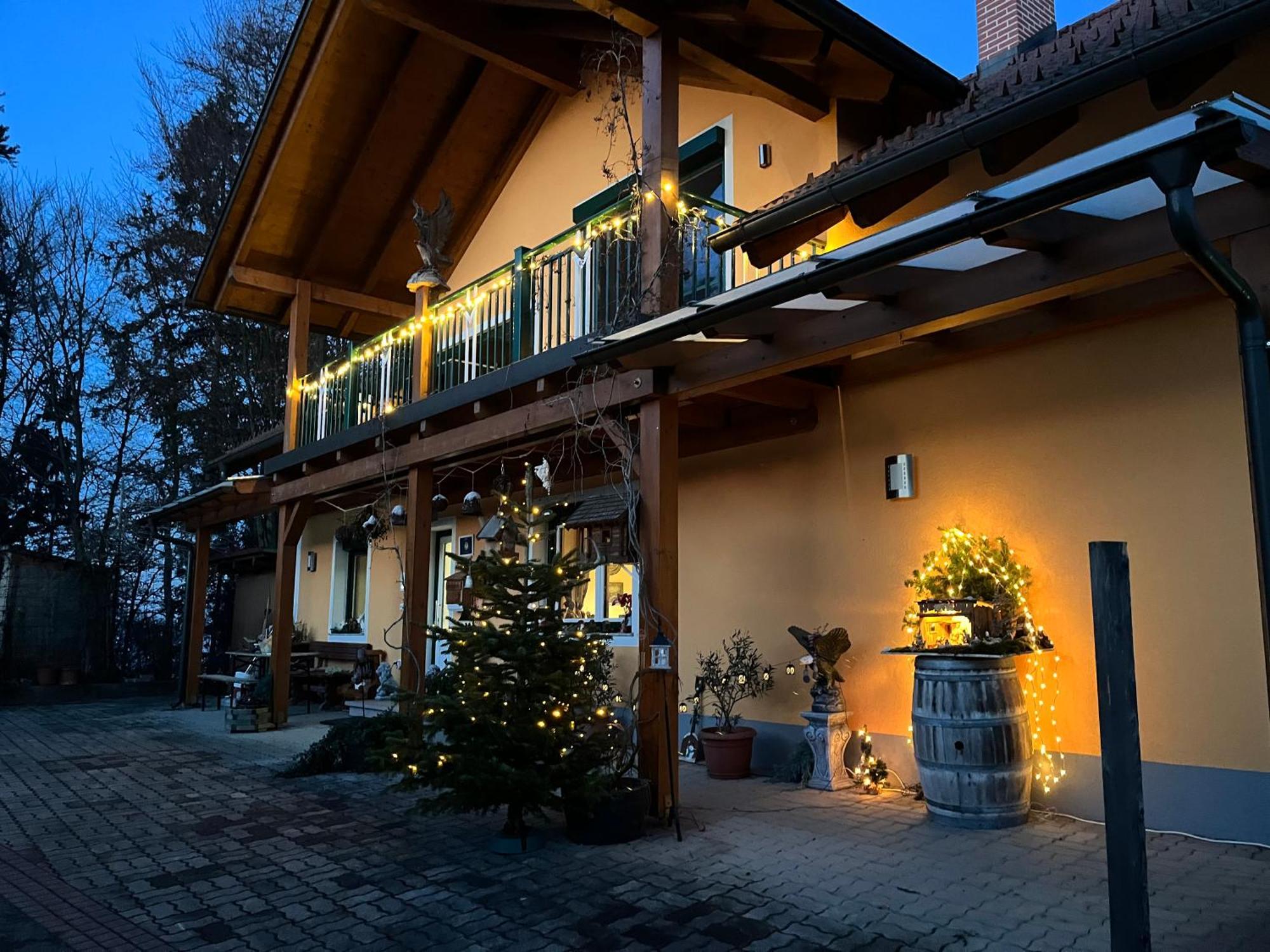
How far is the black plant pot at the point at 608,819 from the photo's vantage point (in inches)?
201

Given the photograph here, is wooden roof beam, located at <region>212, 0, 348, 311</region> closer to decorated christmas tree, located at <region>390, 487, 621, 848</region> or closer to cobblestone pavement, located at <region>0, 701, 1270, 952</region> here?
decorated christmas tree, located at <region>390, 487, 621, 848</region>

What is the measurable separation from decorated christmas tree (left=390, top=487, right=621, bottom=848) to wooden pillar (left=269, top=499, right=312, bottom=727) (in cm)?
602

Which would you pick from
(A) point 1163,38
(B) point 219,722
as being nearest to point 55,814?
(B) point 219,722

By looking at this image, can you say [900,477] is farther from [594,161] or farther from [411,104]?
[411,104]

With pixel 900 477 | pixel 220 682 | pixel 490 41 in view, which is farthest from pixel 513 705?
pixel 220 682

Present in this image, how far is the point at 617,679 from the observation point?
365 inches

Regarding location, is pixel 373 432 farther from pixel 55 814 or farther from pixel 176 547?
pixel 176 547

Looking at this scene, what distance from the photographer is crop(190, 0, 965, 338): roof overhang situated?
666cm

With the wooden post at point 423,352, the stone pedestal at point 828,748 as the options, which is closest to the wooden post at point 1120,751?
the stone pedestal at point 828,748

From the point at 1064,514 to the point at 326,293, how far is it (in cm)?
949

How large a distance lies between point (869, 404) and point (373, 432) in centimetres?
488

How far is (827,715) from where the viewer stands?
6.57 metres

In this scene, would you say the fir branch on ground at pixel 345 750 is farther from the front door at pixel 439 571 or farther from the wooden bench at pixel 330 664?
the wooden bench at pixel 330 664

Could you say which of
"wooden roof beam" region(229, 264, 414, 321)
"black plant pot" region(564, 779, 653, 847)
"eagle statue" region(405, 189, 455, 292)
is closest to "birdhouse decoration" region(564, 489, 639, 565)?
"black plant pot" region(564, 779, 653, 847)
